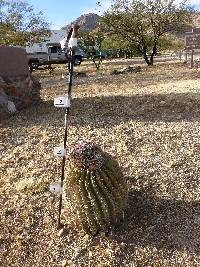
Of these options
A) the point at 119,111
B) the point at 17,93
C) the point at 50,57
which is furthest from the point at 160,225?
the point at 50,57

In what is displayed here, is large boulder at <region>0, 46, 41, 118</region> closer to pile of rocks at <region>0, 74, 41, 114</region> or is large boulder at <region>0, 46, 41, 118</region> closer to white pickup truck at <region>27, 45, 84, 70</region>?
pile of rocks at <region>0, 74, 41, 114</region>

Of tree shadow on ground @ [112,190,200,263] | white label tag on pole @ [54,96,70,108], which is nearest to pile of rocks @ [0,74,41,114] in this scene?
white label tag on pole @ [54,96,70,108]

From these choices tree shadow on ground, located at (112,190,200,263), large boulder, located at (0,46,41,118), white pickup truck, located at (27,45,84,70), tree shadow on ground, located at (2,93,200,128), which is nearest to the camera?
tree shadow on ground, located at (112,190,200,263)

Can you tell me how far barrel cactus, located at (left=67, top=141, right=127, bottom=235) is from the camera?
476 centimetres

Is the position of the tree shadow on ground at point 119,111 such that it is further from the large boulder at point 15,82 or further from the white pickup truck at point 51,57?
the white pickup truck at point 51,57

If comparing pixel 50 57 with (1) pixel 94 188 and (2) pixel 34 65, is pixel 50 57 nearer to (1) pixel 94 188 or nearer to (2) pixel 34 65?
(2) pixel 34 65

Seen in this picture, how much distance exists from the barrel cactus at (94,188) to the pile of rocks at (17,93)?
4685 millimetres

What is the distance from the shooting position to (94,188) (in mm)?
4738

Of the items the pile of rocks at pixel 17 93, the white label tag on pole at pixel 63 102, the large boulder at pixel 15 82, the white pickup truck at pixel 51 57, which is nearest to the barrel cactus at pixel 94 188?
the white label tag on pole at pixel 63 102

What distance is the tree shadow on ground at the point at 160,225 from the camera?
4895 mm

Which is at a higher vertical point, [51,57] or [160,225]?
[51,57]

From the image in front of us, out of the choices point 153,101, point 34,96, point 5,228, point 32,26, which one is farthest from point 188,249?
point 32,26

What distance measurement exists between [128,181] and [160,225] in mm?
946

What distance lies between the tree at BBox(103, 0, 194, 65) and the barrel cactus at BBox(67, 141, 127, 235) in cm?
1947
